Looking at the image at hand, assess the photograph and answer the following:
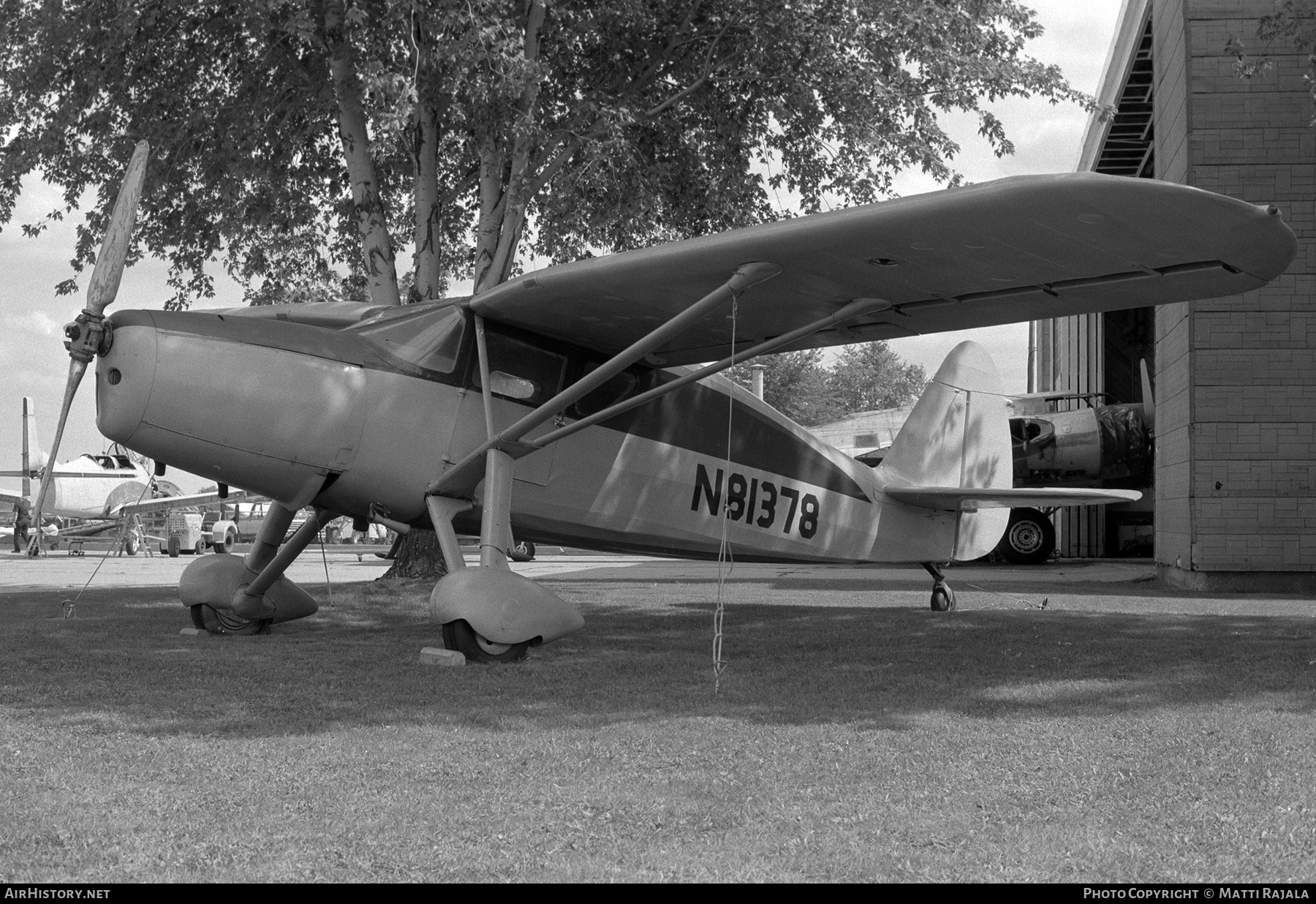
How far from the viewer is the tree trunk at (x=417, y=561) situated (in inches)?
569

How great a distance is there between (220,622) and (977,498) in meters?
6.65

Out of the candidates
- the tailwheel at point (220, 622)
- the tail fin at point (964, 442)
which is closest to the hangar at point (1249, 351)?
the tail fin at point (964, 442)

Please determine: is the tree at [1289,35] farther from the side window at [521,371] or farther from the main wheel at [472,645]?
the main wheel at [472,645]

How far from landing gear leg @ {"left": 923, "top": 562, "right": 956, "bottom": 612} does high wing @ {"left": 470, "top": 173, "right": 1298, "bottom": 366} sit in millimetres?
3632

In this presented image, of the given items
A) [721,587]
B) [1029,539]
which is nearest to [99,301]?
[721,587]

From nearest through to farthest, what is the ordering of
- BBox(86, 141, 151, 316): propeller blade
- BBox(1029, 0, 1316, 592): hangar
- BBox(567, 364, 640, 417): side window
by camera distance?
BBox(86, 141, 151, 316): propeller blade → BBox(567, 364, 640, 417): side window → BBox(1029, 0, 1316, 592): hangar

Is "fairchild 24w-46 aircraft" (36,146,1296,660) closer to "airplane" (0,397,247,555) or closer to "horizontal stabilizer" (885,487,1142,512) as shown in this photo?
"horizontal stabilizer" (885,487,1142,512)

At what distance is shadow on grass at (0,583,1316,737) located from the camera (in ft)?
17.3

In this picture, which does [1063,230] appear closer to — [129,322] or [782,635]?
[782,635]

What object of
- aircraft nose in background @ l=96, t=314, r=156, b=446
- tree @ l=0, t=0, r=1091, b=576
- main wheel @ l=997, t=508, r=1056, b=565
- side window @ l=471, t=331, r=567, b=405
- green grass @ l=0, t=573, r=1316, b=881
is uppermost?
tree @ l=0, t=0, r=1091, b=576

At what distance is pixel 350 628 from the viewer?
940 centimetres

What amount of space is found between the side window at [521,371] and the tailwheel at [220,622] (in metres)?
2.76

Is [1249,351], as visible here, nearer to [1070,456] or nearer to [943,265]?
[1070,456]

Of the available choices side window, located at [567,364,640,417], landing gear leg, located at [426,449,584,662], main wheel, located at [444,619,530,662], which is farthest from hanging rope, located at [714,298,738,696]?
main wheel, located at [444,619,530,662]
